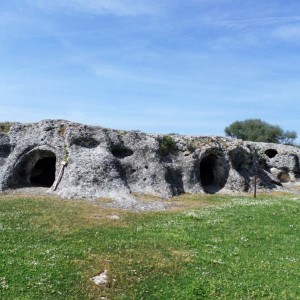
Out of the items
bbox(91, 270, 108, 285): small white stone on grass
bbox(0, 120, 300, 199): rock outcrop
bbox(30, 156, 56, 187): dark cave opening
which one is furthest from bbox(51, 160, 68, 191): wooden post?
bbox(91, 270, 108, 285): small white stone on grass

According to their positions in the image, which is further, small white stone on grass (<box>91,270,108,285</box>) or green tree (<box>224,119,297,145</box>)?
green tree (<box>224,119,297,145</box>)

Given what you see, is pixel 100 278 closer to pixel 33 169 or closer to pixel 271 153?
pixel 33 169

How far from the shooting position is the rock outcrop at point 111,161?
3959 cm

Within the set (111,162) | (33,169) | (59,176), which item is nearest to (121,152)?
(111,162)

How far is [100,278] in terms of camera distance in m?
17.6

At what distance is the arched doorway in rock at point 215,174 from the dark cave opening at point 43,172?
54.8 ft

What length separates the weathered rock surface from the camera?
39.5 metres

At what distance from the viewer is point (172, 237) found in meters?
23.8

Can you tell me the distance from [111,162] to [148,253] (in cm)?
2118

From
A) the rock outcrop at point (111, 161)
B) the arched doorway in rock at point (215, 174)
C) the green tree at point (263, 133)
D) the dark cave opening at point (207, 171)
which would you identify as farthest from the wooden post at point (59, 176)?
the green tree at point (263, 133)

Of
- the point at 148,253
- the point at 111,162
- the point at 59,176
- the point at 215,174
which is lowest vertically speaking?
the point at 148,253

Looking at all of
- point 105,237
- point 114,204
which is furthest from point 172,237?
point 114,204

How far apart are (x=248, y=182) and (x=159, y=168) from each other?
1236cm

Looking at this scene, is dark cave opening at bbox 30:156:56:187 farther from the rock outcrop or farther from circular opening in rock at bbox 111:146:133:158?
circular opening in rock at bbox 111:146:133:158
